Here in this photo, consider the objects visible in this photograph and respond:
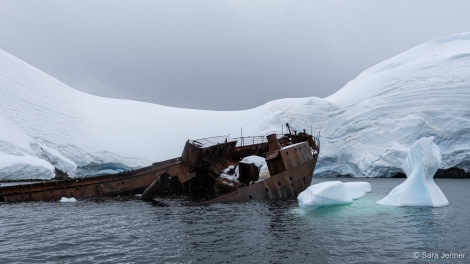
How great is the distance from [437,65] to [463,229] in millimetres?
48017

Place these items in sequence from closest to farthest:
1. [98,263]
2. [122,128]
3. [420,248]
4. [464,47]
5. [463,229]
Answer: [98,263] → [420,248] → [463,229] → [464,47] → [122,128]

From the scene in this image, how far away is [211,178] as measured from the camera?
2297cm

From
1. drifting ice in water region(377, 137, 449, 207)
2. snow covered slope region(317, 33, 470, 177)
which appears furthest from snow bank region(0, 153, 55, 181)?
snow covered slope region(317, 33, 470, 177)

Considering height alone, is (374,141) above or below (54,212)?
above

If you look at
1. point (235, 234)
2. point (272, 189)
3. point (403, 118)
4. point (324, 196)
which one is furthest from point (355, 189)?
point (403, 118)

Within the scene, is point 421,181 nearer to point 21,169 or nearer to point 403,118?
point 403,118

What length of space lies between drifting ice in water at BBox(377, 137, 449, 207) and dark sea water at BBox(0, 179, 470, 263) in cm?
86

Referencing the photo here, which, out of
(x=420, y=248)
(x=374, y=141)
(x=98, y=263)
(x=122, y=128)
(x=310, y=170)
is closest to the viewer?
(x=98, y=263)

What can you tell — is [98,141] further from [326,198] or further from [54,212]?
[326,198]

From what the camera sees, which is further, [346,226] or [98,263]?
[346,226]

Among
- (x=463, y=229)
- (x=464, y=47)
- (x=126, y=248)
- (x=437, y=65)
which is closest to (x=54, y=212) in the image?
(x=126, y=248)

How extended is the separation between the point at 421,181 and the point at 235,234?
10798 mm

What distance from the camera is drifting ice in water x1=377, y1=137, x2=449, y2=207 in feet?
55.4

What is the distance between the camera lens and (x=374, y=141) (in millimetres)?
47125
